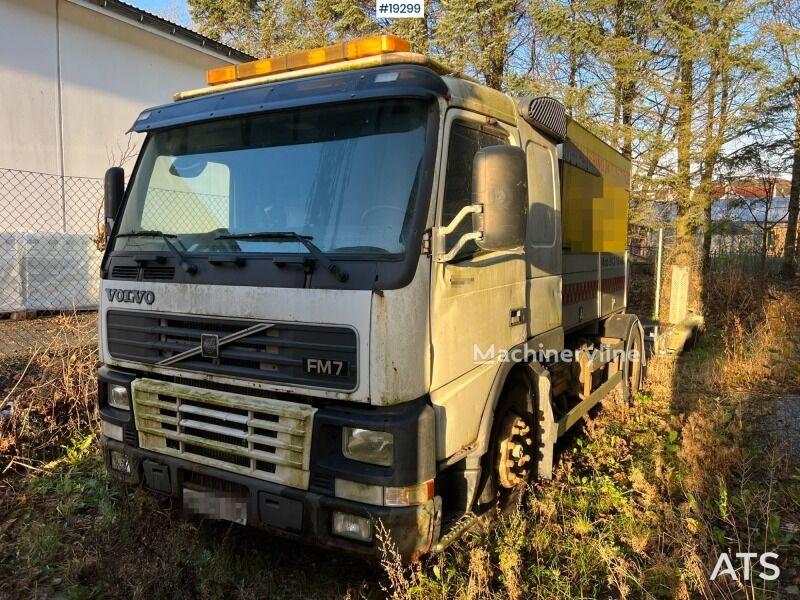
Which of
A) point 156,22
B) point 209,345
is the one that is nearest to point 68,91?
point 156,22

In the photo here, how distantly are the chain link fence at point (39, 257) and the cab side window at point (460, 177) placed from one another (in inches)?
225

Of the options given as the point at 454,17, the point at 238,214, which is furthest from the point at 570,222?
the point at 454,17

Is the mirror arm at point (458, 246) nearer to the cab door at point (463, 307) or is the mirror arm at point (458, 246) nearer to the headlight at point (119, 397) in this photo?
the cab door at point (463, 307)

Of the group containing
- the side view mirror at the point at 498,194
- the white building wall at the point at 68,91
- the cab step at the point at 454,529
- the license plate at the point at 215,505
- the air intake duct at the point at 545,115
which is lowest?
the cab step at the point at 454,529

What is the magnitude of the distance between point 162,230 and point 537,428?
8.80 feet

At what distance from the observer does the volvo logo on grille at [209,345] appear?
2969 mm

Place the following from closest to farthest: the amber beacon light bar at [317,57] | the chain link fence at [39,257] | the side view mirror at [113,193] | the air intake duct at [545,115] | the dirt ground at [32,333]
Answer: the amber beacon light bar at [317,57] → the side view mirror at [113,193] → the air intake duct at [545,115] → the dirt ground at [32,333] → the chain link fence at [39,257]

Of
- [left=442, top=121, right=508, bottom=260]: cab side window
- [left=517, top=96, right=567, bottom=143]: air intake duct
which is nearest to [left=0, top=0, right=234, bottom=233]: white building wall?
[left=517, top=96, right=567, bottom=143]: air intake duct

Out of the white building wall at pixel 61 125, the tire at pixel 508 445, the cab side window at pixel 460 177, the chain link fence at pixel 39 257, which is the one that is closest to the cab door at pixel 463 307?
the cab side window at pixel 460 177

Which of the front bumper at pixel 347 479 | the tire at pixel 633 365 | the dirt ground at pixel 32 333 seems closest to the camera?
Result: the front bumper at pixel 347 479

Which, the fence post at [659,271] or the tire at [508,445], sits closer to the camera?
the tire at [508,445]

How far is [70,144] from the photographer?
10.1 meters

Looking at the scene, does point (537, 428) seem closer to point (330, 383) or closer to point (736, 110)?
point (330, 383)

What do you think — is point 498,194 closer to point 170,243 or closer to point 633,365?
point 170,243
